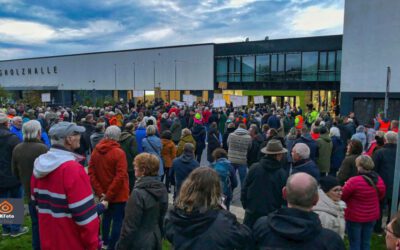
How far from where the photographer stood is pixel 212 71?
4109 centimetres

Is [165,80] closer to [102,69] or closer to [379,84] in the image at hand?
[102,69]

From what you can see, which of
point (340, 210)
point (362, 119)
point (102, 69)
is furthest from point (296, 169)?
point (102, 69)

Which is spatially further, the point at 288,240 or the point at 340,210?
the point at 340,210

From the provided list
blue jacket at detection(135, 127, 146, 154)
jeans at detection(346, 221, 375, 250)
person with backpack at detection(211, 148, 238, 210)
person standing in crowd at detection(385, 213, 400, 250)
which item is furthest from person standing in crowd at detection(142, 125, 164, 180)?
person standing in crowd at detection(385, 213, 400, 250)

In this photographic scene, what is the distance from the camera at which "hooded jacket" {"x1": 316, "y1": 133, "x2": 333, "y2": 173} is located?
8321mm

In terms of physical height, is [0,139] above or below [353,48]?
below

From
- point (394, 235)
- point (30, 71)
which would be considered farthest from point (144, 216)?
point (30, 71)

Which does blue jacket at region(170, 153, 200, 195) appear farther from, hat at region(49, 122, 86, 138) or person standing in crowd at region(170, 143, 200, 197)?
hat at region(49, 122, 86, 138)

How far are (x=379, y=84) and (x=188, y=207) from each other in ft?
77.9

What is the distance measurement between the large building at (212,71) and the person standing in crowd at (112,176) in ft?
88.2

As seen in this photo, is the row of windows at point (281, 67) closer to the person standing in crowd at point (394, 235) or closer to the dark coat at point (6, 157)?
the dark coat at point (6, 157)

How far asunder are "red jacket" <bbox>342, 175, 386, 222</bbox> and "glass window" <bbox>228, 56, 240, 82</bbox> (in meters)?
35.3

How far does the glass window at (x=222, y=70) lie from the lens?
40.2 meters

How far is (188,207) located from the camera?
2652 mm
